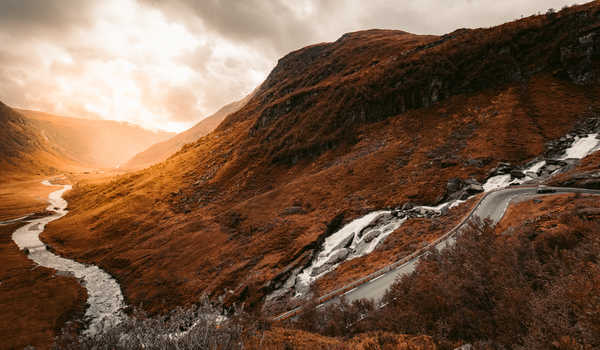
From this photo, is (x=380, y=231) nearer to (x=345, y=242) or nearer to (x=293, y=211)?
(x=345, y=242)

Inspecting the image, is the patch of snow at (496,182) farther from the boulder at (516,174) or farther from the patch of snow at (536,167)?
the patch of snow at (536,167)

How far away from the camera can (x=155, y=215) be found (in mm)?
52906

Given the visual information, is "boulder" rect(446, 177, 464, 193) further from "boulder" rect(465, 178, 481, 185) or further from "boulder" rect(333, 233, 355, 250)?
"boulder" rect(333, 233, 355, 250)

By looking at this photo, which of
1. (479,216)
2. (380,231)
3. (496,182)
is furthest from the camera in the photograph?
(496,182)

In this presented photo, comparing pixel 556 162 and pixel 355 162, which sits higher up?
pixel 355 162

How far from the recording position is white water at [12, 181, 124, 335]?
25.8 meters

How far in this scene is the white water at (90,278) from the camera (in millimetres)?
25812

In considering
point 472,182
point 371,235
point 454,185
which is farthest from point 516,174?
point 371,235

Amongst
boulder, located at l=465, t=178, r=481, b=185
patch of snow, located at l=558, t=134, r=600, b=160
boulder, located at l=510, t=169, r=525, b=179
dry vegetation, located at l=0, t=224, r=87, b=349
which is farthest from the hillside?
dry vegetation, located at l=0, t=224, r=87, b=349

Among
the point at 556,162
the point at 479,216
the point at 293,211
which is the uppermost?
the point at 293,211

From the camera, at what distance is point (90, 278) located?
117ft

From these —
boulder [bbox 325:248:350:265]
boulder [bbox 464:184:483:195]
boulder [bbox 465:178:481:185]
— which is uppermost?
boulder [bbox 465:178:481:185]

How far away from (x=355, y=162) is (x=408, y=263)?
72.6 feet

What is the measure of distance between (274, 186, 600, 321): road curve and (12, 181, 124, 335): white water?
11752mm
